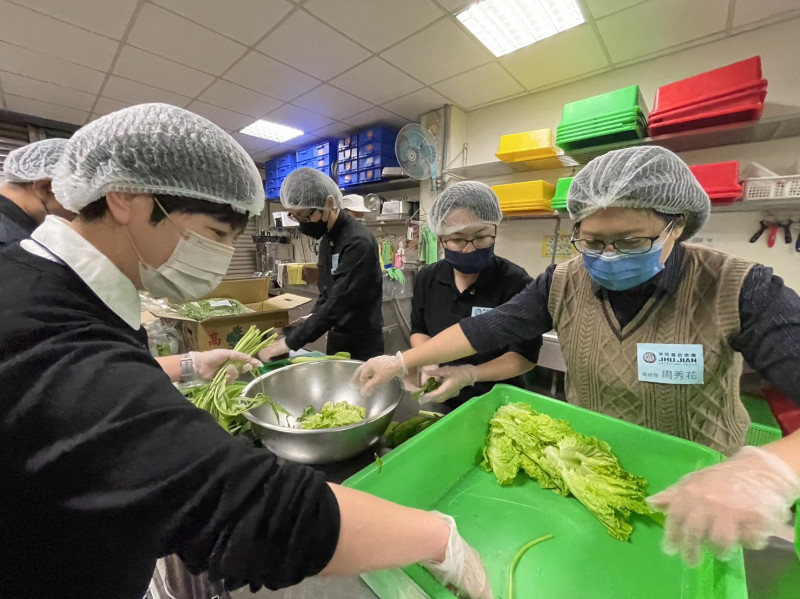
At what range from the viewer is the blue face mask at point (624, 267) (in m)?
1.04

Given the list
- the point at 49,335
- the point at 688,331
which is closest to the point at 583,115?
the point at 688,331

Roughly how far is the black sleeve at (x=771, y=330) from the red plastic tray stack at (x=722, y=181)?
170cm

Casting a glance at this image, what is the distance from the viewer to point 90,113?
4.21 metres

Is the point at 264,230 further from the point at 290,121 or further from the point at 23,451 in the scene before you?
the point at 23,451

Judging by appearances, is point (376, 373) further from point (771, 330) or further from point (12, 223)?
point (12, 223)

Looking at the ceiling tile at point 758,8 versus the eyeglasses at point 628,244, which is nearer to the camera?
the eyeglasses at point 628,244

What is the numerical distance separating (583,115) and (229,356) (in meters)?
2.94

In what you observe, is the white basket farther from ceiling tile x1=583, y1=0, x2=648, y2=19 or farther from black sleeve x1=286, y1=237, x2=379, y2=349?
black sleeve x1=286, y1=237, x2=379, y2=349

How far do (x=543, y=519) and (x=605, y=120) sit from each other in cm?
270

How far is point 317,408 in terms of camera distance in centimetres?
125

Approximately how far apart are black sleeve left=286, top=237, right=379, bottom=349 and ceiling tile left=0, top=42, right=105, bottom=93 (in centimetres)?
329

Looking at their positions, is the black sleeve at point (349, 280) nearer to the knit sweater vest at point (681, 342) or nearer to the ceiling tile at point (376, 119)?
the knit sweater vest at point (681, 342)

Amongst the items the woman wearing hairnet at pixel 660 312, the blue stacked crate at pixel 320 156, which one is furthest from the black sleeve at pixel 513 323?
the blue stacked crate at pixel 320 156

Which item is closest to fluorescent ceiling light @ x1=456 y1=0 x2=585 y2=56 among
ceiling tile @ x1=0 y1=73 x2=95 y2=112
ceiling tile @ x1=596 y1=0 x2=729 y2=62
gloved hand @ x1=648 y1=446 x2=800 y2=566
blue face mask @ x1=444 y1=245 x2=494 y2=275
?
ceiling tile @ x1=596 y1=0 x2=729 y2=62
